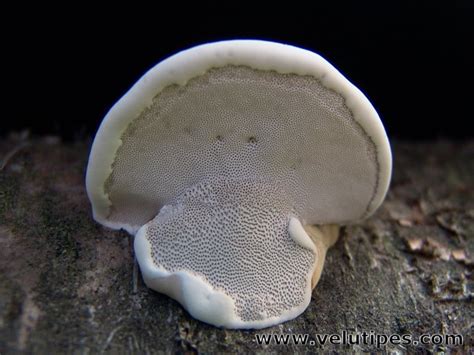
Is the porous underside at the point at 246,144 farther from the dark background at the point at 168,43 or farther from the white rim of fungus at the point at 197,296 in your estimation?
the dark background at the point at 168,43

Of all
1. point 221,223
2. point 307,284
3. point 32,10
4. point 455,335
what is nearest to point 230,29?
point 32,10

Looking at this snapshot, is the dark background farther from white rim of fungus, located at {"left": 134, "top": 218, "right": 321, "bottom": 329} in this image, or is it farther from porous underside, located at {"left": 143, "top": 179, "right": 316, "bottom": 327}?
white rim of fungus, located at {"left": 134, "top": 218, "right": 321, "bottom": 329}

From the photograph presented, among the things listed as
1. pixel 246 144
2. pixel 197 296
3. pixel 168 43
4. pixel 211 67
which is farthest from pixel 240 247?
pixel 168 43

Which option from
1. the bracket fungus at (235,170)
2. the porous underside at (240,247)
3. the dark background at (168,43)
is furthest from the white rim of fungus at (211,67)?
the dark background at (168,43)

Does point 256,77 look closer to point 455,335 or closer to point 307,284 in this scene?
point 307,284

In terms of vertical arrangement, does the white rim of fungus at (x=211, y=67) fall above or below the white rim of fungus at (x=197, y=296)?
above

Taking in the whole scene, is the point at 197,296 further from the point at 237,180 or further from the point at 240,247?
the point at 237,180
